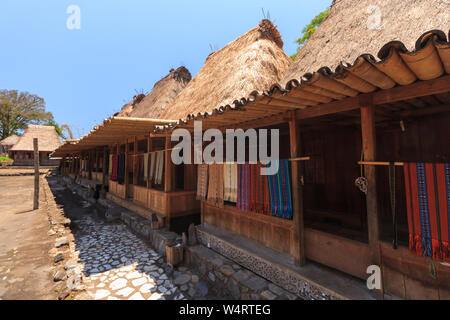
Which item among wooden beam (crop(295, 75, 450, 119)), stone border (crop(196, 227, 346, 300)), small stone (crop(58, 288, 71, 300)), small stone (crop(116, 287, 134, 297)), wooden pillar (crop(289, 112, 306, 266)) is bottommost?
small stone (crop(116, 287, 134, 297))

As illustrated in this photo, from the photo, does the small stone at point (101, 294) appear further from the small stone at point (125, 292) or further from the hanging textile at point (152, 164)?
the hanging textile at point (152, 164)

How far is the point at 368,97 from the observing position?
9.12 ft

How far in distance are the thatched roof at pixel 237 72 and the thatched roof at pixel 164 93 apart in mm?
3194

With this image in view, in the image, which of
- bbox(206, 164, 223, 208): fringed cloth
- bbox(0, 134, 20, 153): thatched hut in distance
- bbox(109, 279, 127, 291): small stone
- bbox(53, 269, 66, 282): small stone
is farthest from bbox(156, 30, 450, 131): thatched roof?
bbox(0, 134, 20, 153): thatched hut in distance

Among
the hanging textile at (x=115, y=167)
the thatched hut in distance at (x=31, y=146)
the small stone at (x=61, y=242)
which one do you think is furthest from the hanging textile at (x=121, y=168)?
the thatched hut in distance at (x=31, y=146)

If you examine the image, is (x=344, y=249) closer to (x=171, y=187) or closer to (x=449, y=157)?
(x=449, y=157)

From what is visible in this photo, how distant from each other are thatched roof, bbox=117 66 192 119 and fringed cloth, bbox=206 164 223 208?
11.6 metres

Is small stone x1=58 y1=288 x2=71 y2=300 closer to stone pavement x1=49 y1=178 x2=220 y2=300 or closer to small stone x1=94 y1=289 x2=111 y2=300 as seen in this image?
stone pavement x1=49 y1=178 x2=220 y2=300

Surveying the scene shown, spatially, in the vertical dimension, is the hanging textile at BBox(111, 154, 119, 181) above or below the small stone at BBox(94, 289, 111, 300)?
above

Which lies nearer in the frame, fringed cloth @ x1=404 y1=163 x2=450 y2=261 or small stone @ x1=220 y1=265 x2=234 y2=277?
fringed cloth @ x1=404 y1=163 x2=450 y2=261

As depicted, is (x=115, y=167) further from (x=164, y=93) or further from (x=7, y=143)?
(x=7, y=143)

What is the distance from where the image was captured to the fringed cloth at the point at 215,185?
5012 mm

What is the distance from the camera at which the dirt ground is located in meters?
3.90

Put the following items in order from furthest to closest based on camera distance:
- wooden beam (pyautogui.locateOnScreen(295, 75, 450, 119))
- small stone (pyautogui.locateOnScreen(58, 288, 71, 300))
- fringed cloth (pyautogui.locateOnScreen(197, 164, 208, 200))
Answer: fringed cloth (pyautogui.locateOnScreen(197, 164, 208, 200)), small stone (pyautogui.locateOnScreen(58, 288, 71, 300)), wooden beam (pyautogui.locateOnScreen(295, 75, 450, 119))
